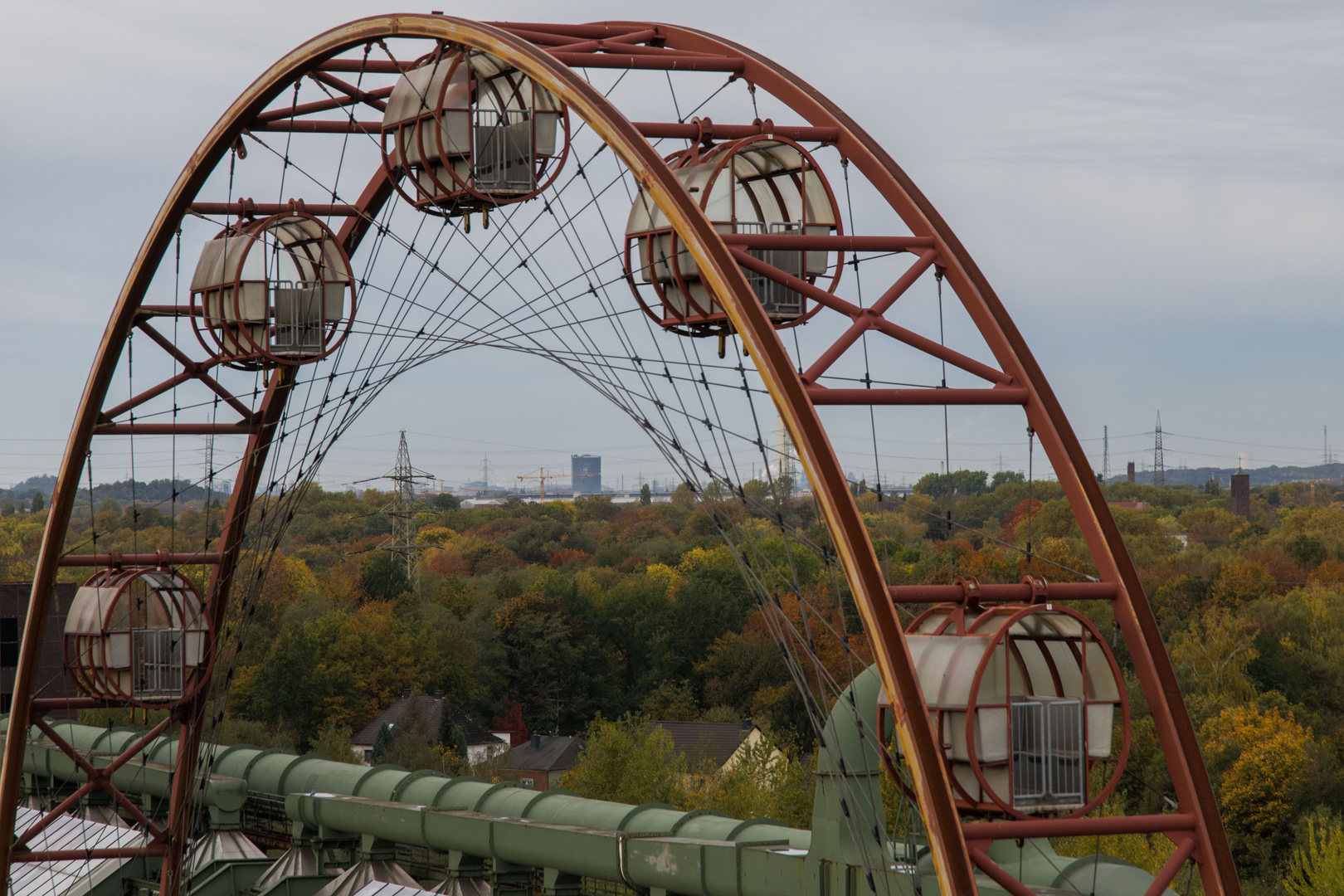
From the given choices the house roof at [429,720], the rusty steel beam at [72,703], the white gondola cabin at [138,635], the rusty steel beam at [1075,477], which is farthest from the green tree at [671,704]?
the rusty steel beam at [1075,477]

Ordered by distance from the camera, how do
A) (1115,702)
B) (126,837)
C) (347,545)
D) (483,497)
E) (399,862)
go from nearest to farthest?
(1115,702) → (399,862) → (126,837) → (347,545) → (483,497)

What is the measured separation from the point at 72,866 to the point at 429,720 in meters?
52.3

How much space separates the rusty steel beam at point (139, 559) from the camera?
19.9 meters

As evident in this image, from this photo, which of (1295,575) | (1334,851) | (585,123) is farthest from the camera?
(1295,575)

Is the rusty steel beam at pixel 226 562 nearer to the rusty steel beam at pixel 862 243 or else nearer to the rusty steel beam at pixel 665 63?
the rusty steel beam at pixel 665 63

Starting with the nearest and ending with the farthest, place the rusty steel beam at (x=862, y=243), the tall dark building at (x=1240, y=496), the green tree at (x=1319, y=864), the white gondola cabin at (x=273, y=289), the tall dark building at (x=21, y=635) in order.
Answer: the rusty steel beam at (x=862, y=243) → the white gondola cabin at (x=273, y=289) → the tall dark building at (x=21, y=635) → the green tree at (x=1319, y=864) → the tall dark building at (x=1240, y=496)

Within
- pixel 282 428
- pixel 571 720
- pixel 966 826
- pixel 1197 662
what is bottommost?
pixel 571 720

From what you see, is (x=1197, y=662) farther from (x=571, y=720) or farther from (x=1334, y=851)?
(x=571, y=720)

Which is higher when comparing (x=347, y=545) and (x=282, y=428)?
(x=282, y=428)

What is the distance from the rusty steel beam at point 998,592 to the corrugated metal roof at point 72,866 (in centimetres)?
1862

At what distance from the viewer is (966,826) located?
9.59m

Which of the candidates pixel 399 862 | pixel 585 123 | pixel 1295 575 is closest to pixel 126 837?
pixel 399 862

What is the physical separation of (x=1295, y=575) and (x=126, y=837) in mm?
68785

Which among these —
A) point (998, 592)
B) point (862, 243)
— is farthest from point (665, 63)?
point (998, 592)
